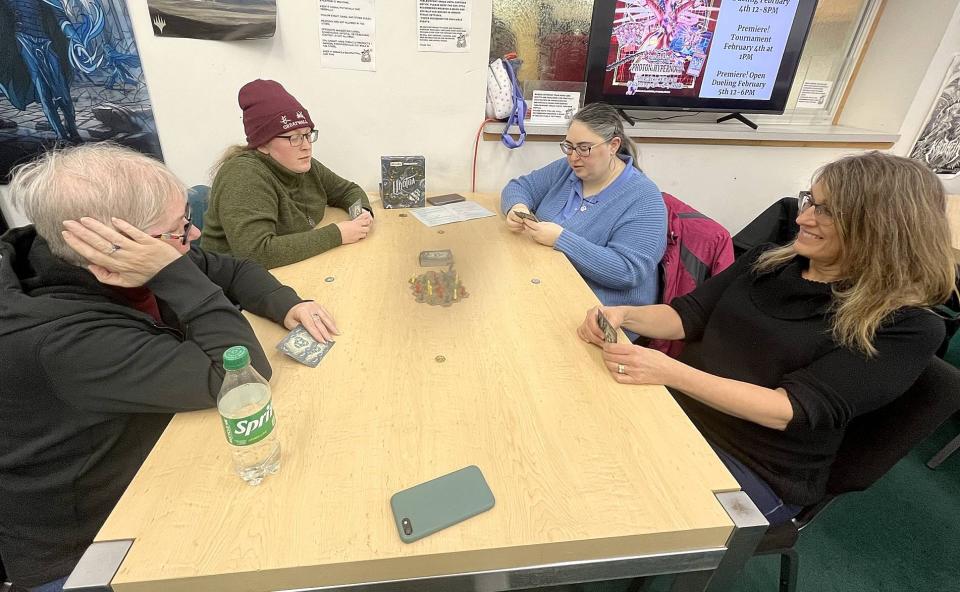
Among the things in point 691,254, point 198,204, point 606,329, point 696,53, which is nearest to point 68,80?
point 198,204

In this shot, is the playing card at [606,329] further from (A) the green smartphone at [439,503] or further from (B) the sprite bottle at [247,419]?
(B) the sprite bottle at [247,419]

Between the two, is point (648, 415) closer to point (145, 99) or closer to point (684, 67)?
point (684, 67)

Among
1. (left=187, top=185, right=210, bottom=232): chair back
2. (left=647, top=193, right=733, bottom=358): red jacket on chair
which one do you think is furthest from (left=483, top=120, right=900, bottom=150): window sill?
(left=187, top=185, right=210, bottom=232): chair back

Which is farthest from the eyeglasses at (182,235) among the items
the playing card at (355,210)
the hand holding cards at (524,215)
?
the hand holding cards at (524,215)

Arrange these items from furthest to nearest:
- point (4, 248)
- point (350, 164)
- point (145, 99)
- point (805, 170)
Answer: point (805, 170) → point (350, 164) → point (145, 99) → point (4, 248)

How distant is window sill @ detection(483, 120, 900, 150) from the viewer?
219cm

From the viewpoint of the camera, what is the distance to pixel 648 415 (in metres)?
0.88

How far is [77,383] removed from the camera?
724mm

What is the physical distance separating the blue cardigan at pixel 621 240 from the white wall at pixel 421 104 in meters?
0.70

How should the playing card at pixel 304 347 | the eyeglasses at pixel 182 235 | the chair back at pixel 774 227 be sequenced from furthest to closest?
the chair back at pixel 774 227
the playing card at pixel 304 347
the eyeglasses at pixel 182 235

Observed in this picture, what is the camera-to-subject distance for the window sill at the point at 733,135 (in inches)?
86.4

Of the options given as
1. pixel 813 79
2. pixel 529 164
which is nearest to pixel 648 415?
pixel 529 164

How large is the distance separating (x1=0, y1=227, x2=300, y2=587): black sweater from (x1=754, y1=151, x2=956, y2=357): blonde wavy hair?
3.72 ft

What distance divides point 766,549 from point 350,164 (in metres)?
2.01
